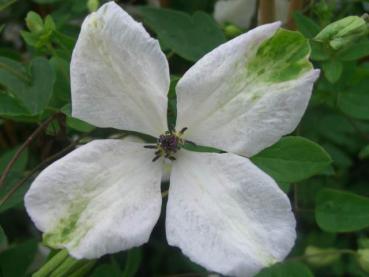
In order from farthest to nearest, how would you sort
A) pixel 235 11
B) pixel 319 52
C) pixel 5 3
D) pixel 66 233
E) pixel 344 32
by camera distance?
1. pixel 235 11
2. pixel 5 3
3. pixel 319 52
4. pixel 344 32
5. pixel 66 233

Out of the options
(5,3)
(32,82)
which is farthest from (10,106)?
(5,3)

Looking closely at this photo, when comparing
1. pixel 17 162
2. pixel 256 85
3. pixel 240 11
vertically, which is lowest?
pixel 17 162

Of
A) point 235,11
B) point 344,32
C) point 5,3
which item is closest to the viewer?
point 344,32

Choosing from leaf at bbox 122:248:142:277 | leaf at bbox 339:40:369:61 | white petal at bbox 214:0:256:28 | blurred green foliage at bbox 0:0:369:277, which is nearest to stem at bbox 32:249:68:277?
blurred green foliage at bbox 0:0:369:277

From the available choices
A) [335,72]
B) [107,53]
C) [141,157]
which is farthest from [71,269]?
[335,72]

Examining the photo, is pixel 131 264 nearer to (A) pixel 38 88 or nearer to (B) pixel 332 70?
(A) pixel 38 88

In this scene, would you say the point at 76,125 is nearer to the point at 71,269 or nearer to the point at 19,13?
the point at 71,269

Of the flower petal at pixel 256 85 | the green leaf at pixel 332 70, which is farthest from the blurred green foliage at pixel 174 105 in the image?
the flower petal at pixel 256 85

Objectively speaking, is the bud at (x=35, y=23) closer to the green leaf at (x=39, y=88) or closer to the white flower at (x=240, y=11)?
the green leaf at (x=39, y=88)
